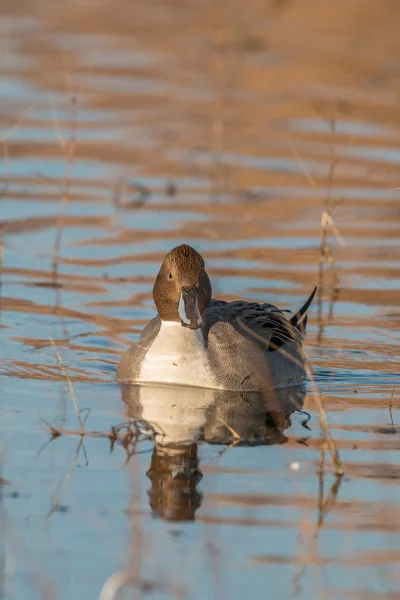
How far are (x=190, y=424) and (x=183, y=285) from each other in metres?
0.93

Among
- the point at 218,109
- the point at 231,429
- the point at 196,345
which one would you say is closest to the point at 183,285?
the point at 196,345

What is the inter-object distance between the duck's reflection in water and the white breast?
0.06 m

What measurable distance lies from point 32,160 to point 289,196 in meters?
2.59

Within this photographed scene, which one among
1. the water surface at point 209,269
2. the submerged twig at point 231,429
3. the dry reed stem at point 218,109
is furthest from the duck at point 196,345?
the dry reed stem at point 218,109

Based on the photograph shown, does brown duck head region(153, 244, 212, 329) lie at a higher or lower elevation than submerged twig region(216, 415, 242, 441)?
higher

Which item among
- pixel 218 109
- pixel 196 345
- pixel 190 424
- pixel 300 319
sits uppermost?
pixel 218 109

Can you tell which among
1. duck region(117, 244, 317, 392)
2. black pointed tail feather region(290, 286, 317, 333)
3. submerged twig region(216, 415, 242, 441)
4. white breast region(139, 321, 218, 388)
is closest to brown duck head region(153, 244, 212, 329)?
duck region(117, 244, 317, 392)

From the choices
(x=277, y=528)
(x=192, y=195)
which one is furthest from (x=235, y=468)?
(x=192, y=195)

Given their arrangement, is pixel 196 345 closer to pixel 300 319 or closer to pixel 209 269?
pixel 300 319

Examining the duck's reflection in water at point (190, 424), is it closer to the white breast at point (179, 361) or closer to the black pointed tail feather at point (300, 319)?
the white breast at point (179, 361)

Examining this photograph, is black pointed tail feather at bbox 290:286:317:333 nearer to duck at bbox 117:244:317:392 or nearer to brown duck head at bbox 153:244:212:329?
duck at bbox 117:244:317:392

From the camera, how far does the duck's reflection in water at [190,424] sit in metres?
6.16

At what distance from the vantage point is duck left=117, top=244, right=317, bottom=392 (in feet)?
26.1

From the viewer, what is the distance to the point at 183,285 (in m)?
7.94
